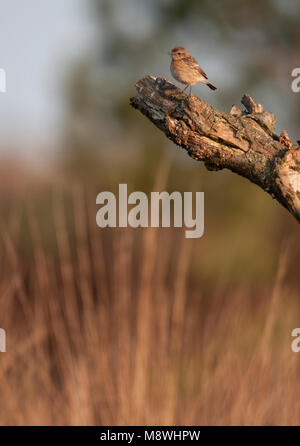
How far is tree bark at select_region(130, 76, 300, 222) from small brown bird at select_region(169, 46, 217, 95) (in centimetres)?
112

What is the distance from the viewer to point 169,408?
3.20m

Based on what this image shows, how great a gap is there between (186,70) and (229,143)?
124cm

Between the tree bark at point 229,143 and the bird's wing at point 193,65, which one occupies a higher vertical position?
the bird's wing at point 193,65

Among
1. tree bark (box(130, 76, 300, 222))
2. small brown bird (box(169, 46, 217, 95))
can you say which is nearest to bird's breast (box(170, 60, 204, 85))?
small brown bird (box(169, 46, 217, 95))

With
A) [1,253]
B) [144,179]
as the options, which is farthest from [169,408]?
[144,179]

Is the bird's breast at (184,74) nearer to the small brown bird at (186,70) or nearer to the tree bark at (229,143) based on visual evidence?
the small brown bird at (186,70)

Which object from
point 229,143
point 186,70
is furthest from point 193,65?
point 229,143

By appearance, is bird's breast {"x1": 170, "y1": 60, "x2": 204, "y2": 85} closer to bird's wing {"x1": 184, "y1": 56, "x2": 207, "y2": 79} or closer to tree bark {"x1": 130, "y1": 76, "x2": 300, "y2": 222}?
bird's wing {"x1": 184, "y1": 56, "x2": 207, "y2": 79}

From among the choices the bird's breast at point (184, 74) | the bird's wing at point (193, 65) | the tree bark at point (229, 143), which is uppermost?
the bird's wing at point (193, 65)

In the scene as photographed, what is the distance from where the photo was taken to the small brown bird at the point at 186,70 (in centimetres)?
253

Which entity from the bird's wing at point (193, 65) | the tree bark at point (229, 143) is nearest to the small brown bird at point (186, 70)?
the bird's wing at point (193, 65)

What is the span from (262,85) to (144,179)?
1.91 meters

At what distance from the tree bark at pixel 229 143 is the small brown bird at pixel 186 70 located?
3.68 ft

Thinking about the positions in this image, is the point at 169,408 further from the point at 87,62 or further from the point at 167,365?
the point at 87,62
